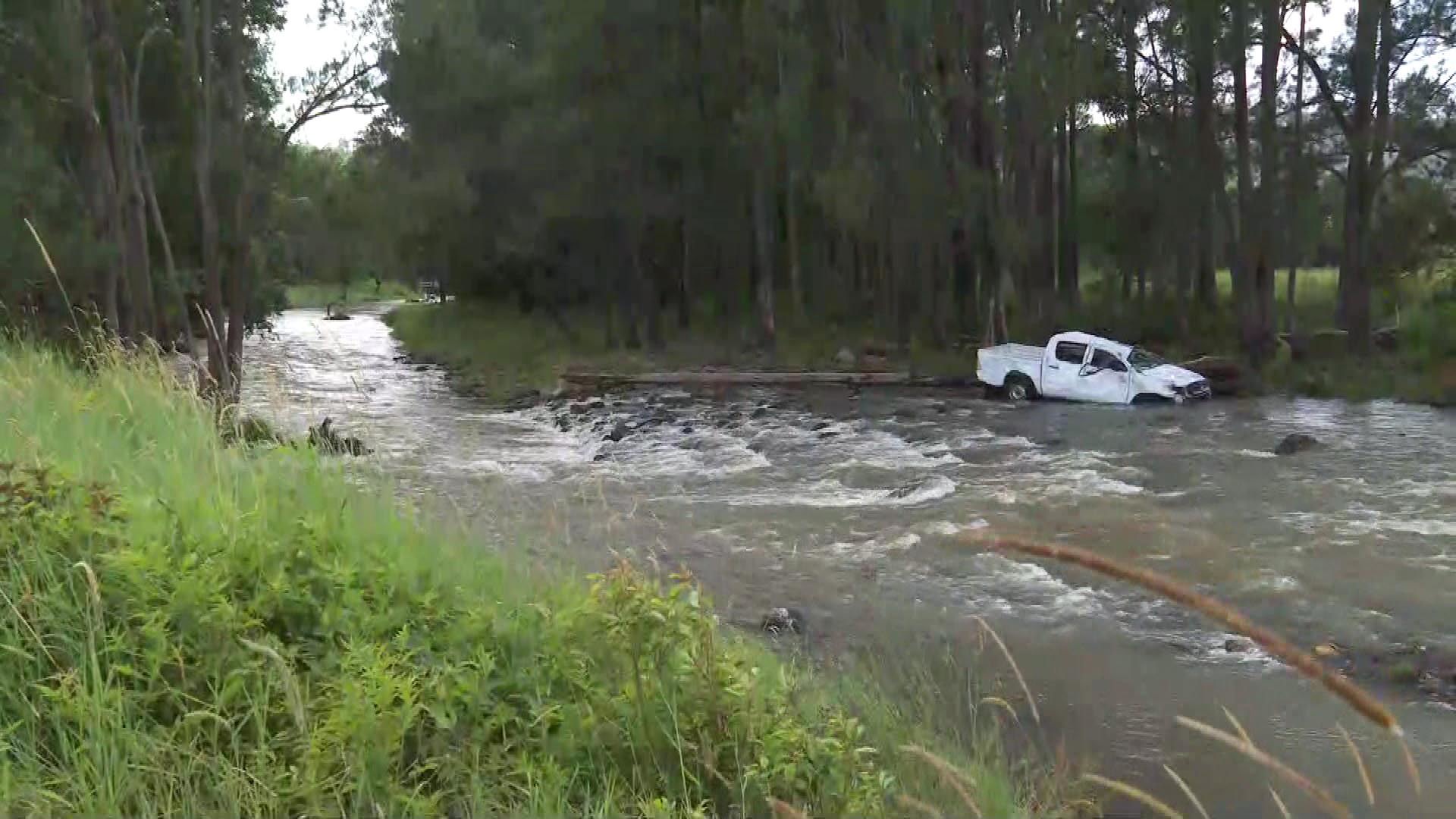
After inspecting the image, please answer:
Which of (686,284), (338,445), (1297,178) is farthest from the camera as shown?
(686,284)

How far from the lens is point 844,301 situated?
1725 inches

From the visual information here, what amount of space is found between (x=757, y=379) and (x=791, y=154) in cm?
726

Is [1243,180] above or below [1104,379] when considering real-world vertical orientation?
above

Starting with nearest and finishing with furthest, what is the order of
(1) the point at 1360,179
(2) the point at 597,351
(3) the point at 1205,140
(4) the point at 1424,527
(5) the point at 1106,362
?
(4) the point at 1424,527 < (5) the point at 1106,362 < (1) the point at 1360,179 < (3) the point at 1205,140 < (2) the point at 597,351

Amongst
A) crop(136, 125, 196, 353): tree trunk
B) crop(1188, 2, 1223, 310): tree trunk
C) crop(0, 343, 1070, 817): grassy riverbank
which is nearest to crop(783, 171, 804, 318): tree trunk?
crop(1188, 2, 1223, 310): tree trunk

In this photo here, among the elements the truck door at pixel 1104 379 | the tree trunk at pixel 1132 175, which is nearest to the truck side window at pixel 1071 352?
the truck door at pixel 1104 379

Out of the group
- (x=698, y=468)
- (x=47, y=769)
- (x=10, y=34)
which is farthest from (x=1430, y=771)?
(x=10, y=34)

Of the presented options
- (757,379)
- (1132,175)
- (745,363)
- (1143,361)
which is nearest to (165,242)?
(757,379)

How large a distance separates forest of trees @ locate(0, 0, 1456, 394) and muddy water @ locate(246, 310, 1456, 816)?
622cm

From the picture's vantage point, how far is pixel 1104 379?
81.4 feet

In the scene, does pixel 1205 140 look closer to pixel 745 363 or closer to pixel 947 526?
pixel 745 363

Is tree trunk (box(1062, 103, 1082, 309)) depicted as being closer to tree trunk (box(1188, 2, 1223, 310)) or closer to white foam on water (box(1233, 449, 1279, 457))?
tree trunk (box(1188, 2, 1223, 310))

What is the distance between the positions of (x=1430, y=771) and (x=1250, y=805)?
4.97ft

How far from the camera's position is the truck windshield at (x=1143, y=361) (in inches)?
971
